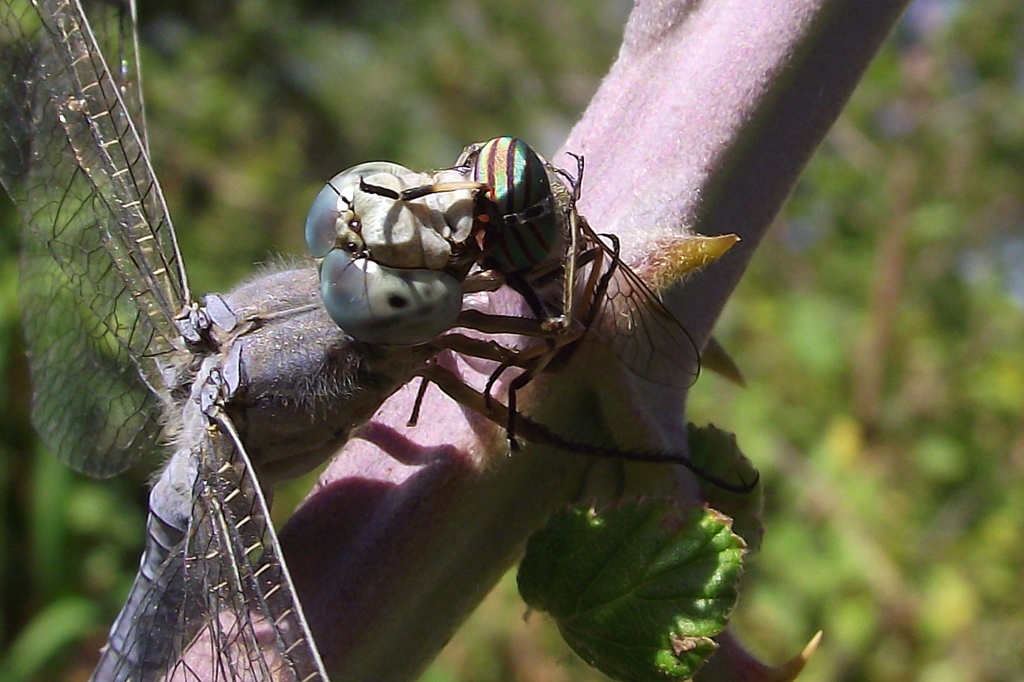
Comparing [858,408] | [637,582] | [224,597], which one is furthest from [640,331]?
[858,408]

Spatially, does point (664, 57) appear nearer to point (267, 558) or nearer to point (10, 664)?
point (267, 558)

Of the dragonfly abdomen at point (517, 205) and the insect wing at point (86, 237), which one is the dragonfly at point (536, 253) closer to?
the dragonfly abdomen at point (517, 205)

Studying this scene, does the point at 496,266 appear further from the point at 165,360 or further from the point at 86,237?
the point at 86,237

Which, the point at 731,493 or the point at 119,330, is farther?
the point at 119,330

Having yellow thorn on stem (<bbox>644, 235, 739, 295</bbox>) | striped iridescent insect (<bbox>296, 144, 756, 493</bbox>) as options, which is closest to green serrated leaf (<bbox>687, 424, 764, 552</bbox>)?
striped iridescent insect (<bbox>296, 144, 756, 493</bbox>)

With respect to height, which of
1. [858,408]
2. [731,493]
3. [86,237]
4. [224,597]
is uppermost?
[858,408]

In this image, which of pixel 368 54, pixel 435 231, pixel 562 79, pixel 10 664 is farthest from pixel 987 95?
pixel 368 54

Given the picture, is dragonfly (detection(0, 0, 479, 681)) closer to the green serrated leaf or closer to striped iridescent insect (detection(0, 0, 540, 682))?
striped iridescent insect (detection(0, 0, 540, 682))

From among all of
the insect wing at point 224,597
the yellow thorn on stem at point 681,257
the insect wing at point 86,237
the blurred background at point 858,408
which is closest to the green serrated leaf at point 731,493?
the yellow thorn on stem at point 681,257
